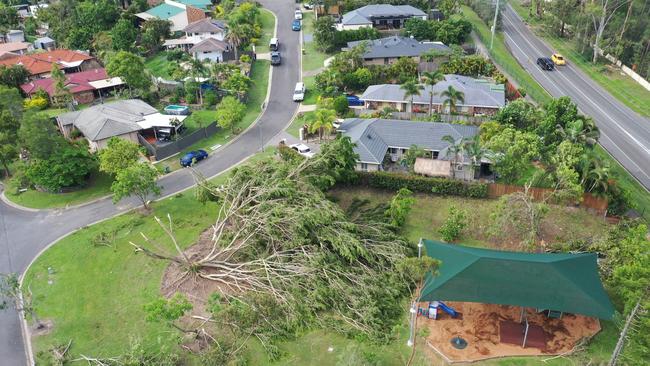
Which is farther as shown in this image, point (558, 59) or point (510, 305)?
point (558, 59)

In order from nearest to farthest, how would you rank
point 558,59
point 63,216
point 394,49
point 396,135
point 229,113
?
point 63,216
point 396,135
point 229,113
point 394,49
point 558,59

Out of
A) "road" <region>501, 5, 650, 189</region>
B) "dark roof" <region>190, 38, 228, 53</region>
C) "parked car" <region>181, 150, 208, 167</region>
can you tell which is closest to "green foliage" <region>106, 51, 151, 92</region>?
"dark roof" <region>190, 38, 228, 53</region>

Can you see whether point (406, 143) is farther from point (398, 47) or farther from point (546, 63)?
point (546, 63)

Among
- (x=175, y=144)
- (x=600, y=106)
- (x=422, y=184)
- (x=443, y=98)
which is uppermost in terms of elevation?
(x=443, y=98)

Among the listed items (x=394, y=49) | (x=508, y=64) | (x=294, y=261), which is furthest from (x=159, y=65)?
(x=294, y=261)

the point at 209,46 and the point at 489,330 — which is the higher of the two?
the point at 209,46

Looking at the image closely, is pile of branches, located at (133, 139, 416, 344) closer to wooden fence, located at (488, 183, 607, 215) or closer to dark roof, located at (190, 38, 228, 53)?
wooden fence, located at (488, 183, 607, 215)

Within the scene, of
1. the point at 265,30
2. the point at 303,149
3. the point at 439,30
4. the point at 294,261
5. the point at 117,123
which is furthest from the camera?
the point at 265,30
